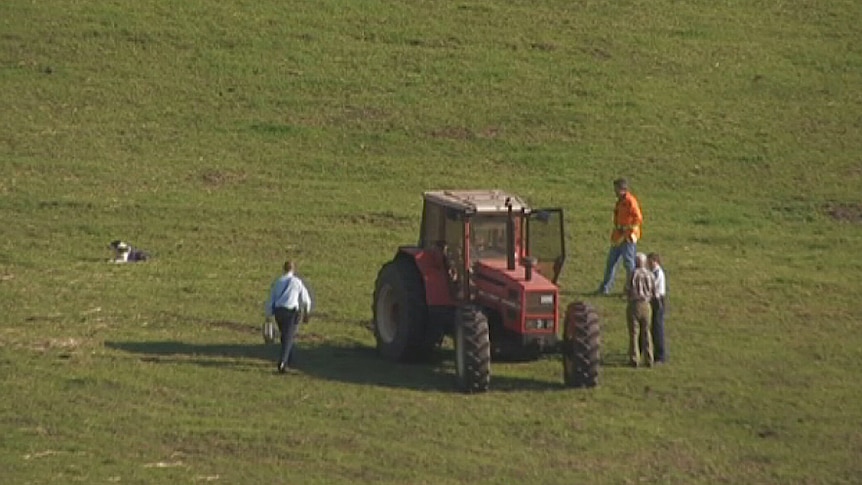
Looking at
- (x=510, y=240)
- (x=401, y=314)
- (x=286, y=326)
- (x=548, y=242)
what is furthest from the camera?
(x=548, y=242)

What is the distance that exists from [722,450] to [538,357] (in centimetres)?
331

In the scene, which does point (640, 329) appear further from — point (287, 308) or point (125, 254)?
point (125, 254)

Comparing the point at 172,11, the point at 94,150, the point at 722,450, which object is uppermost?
the point at 172,11

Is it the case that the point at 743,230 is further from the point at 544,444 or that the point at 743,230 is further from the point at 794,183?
the point at 544,444

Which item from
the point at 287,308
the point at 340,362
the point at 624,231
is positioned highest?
the point at 624,231

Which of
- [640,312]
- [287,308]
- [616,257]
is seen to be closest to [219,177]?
[616,257]

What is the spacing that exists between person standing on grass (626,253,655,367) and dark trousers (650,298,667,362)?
0.14 m

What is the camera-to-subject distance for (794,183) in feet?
127

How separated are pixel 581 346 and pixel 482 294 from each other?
161cm

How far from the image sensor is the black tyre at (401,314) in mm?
26281

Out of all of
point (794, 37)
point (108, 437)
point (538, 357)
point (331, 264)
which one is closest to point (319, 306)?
point (331, 264)

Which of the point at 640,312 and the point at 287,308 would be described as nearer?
the point at 287,308

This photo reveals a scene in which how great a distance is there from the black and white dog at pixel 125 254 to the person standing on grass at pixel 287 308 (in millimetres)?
6494

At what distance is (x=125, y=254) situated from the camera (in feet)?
105
